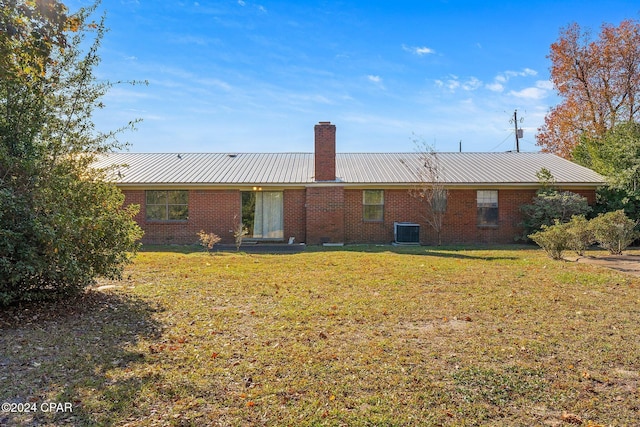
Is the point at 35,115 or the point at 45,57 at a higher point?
the point at 45,57

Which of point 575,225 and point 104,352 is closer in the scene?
point 104,352

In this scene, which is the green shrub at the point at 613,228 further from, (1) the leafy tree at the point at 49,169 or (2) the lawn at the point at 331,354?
(1) the leafy tree at the point at 49,169

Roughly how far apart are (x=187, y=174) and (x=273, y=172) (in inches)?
140

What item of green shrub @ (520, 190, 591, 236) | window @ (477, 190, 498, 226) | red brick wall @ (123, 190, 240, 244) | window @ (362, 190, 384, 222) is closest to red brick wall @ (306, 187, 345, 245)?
window @ (362, 190, 384, 222)

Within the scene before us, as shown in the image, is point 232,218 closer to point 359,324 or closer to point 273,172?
point 273,172

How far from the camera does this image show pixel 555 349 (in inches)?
182

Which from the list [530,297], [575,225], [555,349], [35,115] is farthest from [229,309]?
[575,225]

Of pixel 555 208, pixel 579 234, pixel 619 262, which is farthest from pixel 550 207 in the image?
pixel 619 262

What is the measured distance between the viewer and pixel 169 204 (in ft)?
56.2

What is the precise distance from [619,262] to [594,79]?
18.9 meters

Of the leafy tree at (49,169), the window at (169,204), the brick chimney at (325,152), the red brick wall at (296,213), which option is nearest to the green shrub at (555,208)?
the brick chimney at (325,152)

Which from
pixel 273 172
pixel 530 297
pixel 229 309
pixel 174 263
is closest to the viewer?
pixel 229 309

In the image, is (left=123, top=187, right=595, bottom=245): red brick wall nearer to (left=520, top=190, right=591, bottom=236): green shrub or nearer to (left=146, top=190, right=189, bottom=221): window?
(left=146, top=190, right=189, bottom=221): window

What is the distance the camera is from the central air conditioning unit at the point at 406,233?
16641 mm
